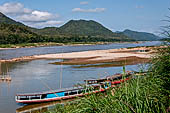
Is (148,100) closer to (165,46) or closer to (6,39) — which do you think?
(165,46)

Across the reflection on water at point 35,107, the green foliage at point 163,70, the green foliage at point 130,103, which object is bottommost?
the reflection on water at point 35,107

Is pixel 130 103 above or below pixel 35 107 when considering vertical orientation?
above

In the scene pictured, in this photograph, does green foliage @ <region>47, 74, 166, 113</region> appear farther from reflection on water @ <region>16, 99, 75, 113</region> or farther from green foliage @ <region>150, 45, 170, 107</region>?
reflection on water @ <region>16, 99, 75, 113</region>

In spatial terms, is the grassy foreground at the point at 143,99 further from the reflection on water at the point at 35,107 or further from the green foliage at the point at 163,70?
the reflection on water at the point at 35,107

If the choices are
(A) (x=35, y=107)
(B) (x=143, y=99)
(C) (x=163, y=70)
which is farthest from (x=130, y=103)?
(A) (x=35, y=107)

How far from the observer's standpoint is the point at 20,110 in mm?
16203

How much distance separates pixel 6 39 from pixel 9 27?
3116 cm

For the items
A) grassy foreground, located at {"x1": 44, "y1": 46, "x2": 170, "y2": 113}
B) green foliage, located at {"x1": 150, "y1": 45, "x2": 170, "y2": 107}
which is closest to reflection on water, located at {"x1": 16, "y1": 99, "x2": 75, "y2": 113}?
green foliage, located at {"x1": 150, "y1": 45, "x2": 170, "y2": 107}

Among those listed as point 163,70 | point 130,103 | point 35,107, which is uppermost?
point 163,70

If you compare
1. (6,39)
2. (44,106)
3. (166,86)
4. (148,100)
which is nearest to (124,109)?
(148,100)

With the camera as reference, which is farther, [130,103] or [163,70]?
[163,70]

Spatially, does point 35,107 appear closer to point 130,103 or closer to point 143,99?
point 130,103

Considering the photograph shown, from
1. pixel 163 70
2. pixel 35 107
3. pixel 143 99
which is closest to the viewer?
pixel 143 99

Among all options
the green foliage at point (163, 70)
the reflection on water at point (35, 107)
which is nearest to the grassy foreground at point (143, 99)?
the green foliage at point (163, 70)
